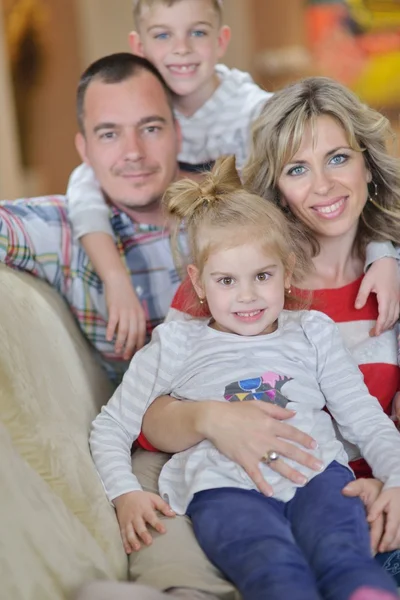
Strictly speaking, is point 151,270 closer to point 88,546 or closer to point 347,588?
point 88,546

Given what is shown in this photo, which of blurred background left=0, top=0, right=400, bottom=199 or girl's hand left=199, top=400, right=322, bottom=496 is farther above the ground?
blurred background left=0, top=0, right=400, bottom=199

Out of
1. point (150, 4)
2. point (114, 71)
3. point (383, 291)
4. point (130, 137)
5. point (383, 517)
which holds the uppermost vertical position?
point (150, 4)

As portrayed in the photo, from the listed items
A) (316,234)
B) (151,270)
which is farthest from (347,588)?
(151,270)

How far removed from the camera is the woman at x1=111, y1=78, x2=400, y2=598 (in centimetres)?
125

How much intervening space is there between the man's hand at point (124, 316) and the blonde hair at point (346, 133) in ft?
1.04

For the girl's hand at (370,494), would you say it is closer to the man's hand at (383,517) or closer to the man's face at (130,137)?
the man's hand at (383,517)

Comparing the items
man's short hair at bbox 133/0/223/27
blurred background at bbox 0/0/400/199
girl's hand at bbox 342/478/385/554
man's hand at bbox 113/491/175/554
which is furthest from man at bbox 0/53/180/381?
blurred background at bbox 0/0/400/199

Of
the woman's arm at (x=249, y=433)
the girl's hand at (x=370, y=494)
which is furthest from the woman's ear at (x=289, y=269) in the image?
the girl's hand at (x=370, y=494)

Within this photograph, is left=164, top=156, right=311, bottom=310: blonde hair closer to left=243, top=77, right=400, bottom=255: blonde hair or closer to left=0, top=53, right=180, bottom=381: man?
left=243, top=77, right=400, bottom=255: blonde hair

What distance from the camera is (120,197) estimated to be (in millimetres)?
1696

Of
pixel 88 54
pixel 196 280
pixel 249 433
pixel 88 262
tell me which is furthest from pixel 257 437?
pixel 88 54

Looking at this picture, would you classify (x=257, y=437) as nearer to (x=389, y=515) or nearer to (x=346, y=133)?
(x=389, y=515)

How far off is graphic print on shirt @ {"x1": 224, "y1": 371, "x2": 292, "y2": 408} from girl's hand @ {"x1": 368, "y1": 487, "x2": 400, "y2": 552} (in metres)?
0.20

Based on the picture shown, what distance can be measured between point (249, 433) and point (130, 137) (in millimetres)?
764
